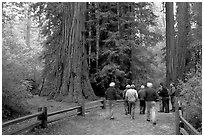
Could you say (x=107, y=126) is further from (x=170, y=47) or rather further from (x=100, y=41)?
(x=100, y=41)

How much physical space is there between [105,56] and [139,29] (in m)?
3.58

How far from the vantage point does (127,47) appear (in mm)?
20109

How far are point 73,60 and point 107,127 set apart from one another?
25.3 feet

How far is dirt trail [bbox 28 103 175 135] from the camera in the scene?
9.23m

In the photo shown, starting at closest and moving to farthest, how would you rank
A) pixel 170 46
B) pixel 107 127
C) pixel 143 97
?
1. pixel 107 127
2. pixel 143 97
3. pixel 170 46

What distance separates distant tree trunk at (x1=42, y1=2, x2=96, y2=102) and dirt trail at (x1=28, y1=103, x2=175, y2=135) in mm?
4632

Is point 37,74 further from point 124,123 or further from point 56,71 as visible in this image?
point 124,123

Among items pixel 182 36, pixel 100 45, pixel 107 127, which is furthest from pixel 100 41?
pixel 107 127

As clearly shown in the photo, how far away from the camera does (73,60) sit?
56.1 feet

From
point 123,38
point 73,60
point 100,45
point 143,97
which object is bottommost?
point 143,97

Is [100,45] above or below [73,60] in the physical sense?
above

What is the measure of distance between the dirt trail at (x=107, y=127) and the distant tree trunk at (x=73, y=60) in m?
4.63

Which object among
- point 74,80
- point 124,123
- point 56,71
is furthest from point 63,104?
point 124,123

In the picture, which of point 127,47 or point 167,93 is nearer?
point 167,93
